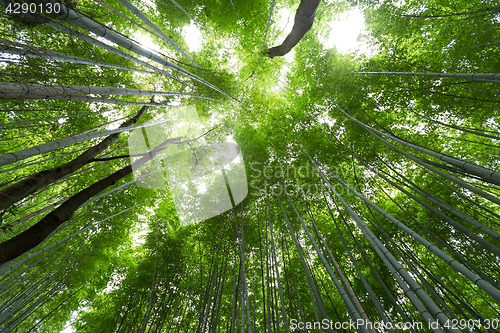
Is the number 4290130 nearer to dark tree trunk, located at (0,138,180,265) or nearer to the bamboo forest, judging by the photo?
the bamboo forest

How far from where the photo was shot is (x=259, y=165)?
14.7 feet

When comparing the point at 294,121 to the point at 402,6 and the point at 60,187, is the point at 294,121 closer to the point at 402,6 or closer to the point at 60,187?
the point at 402,6

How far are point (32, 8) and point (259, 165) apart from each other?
149 inches

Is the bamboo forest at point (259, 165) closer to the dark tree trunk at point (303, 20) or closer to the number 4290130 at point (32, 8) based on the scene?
the dark tree trunk at point (303, 20)

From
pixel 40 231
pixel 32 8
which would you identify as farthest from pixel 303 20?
pixel 40 231

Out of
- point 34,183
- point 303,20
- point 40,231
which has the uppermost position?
point 303,20

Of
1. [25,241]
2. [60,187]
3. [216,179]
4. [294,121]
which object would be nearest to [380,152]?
[294,121]

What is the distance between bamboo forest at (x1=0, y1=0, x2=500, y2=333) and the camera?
117 inches

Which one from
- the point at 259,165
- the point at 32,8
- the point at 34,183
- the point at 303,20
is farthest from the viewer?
the point at 259,165

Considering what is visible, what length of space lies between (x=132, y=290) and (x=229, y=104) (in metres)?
4.80

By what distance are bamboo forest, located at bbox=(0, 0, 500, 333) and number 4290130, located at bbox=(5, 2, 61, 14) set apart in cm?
76

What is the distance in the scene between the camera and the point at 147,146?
16.5ft

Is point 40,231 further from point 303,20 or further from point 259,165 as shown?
point 303,20

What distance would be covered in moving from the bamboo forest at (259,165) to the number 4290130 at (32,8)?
0.76m
